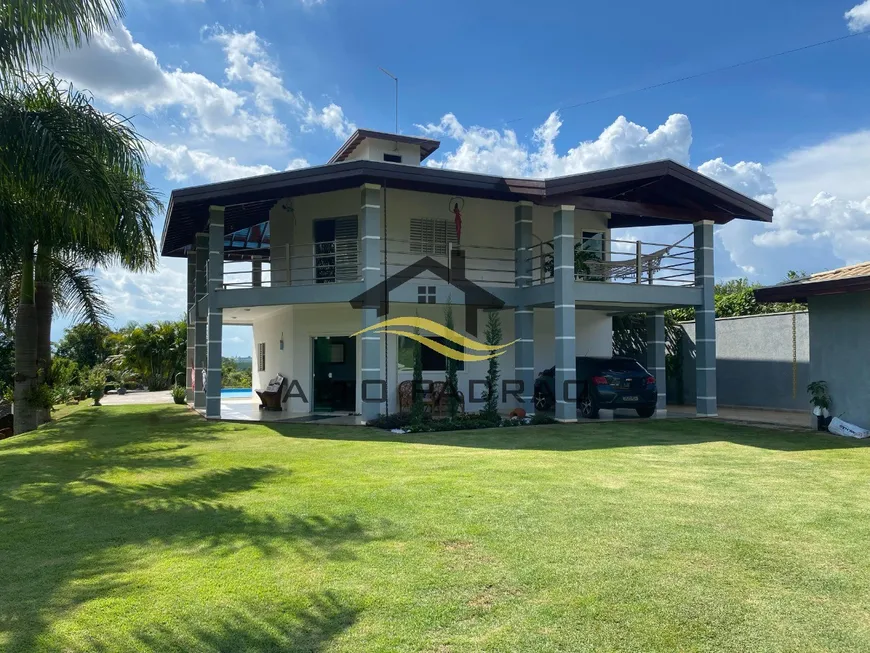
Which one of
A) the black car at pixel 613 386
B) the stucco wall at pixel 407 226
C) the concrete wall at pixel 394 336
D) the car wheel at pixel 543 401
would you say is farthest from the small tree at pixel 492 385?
the black car at pixel 613 386

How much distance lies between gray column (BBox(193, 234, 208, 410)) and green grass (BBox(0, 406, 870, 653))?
9.97 meters

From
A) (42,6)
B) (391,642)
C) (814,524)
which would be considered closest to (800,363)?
(814,524)

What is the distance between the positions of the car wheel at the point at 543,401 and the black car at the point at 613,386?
3.47 ft

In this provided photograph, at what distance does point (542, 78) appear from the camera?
17469 mm

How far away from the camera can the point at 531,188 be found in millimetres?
14070

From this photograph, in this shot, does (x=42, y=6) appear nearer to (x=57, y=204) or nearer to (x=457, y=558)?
(x=57, y=204)

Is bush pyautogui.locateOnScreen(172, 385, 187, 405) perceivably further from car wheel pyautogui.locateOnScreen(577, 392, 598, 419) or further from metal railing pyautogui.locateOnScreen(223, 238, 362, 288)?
car wheel pyautogui.locateOnScreen(577, 392, 598, 419)

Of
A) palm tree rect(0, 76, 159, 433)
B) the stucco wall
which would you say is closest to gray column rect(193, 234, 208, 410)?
the stucco wall

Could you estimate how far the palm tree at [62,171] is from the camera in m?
9.24

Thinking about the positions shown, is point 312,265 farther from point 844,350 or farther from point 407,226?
point 844,350

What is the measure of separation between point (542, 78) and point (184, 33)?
31.1 feet

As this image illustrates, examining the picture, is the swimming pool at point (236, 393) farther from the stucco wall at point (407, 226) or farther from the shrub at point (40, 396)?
the shrub at point (40, 396)

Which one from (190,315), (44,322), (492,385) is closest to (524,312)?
(492,385)

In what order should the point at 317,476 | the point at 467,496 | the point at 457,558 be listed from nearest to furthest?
the point at 457,558 < the point at 467,496 < the point at 317,476
